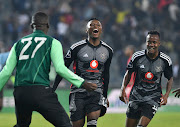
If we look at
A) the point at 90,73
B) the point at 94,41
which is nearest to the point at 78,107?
the point at 90,73

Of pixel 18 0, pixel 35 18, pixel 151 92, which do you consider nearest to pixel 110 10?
pixel 18 0

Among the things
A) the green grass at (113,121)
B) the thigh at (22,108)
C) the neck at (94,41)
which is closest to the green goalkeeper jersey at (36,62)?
the thigh at (22,108)

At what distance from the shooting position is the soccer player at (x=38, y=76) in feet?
19.6

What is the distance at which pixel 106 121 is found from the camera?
13328mm

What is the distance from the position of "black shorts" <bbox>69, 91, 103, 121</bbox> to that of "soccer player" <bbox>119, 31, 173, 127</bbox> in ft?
2.05

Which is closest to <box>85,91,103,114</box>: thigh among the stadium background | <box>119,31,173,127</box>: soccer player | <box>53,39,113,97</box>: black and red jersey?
<box>53,39,113,97</box>: black and red jersey

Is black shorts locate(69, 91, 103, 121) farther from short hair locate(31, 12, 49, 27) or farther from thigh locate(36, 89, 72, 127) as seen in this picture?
short hair locate(31, 12, 49, 27)

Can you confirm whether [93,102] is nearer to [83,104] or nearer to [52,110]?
[83,104]

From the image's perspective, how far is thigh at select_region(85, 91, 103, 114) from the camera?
25.1ft

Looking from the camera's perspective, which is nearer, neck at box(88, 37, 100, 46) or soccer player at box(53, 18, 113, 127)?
soccer player at box(53, 18, 113, 127)

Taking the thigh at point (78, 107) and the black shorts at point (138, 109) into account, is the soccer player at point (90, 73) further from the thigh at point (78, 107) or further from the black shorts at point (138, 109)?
the black shorts at point (138, 109)

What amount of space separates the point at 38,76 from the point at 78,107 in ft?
5.97

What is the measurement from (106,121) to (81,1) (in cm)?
913

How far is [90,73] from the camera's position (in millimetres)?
7785
